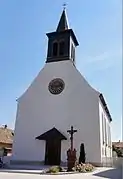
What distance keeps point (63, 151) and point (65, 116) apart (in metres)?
3.53

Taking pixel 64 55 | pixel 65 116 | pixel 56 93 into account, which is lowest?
pixel 65 116

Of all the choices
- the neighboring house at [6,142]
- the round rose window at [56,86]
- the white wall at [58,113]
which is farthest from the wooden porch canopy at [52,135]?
the neighboring house at [6,142]

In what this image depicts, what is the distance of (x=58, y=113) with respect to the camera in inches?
992

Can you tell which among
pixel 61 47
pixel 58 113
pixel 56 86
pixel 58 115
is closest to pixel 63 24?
pixel 61 47

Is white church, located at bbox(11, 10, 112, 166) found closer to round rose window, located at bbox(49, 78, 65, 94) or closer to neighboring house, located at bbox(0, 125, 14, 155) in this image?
round rose window, located at bbox(49, 78, 65, 94)

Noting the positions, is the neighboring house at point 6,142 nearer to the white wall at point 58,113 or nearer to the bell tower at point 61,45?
the white wall at point 58,113

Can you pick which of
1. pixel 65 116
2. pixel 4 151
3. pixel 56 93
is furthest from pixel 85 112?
pixel 4 151

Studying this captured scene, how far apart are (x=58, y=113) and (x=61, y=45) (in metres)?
8.87

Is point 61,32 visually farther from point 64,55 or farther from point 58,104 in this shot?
point 58,104

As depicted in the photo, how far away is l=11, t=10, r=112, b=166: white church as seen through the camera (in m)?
23.5

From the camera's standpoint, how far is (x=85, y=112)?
24.3m

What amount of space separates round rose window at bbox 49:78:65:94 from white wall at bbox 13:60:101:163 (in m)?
0.40

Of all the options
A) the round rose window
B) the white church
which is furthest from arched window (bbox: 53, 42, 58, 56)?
the round rose window

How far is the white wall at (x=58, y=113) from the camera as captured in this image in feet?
77.1
